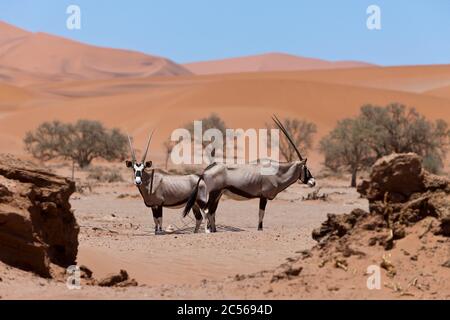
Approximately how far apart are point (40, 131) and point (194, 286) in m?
38.8

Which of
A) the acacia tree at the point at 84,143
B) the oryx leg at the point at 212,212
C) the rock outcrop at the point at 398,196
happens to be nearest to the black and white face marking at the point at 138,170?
the oryx leg at the point at 212,212

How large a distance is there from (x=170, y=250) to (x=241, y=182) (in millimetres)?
3377

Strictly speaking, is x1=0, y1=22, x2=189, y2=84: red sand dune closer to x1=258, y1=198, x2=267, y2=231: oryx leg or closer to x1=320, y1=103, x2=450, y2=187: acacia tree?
x1=320, y1=103, x2=450, y2=187: acacia tree

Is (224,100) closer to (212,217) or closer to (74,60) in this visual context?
(212,217)

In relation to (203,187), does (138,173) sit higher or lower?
higher

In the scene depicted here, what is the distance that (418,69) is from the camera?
113m

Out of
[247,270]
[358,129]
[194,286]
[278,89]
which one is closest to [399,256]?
[194,286]

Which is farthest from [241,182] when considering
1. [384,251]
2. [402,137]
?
[402,137]

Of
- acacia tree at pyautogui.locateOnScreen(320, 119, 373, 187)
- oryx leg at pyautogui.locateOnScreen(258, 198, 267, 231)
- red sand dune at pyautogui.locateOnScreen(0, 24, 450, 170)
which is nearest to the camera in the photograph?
oryx leg at pyautogui.locateOnScreen(258, 198, 267, 231)

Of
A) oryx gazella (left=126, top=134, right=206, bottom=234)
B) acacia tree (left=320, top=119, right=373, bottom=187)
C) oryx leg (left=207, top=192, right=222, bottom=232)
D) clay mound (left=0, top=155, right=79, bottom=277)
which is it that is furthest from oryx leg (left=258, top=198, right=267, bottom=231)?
acacia tree (left=320, top=119, right=373, bottom=187)

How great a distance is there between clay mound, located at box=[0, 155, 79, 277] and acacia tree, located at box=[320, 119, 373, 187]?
2190 centimetres

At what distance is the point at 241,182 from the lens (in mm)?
15117

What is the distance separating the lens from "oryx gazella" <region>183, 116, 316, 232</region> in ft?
48.8
